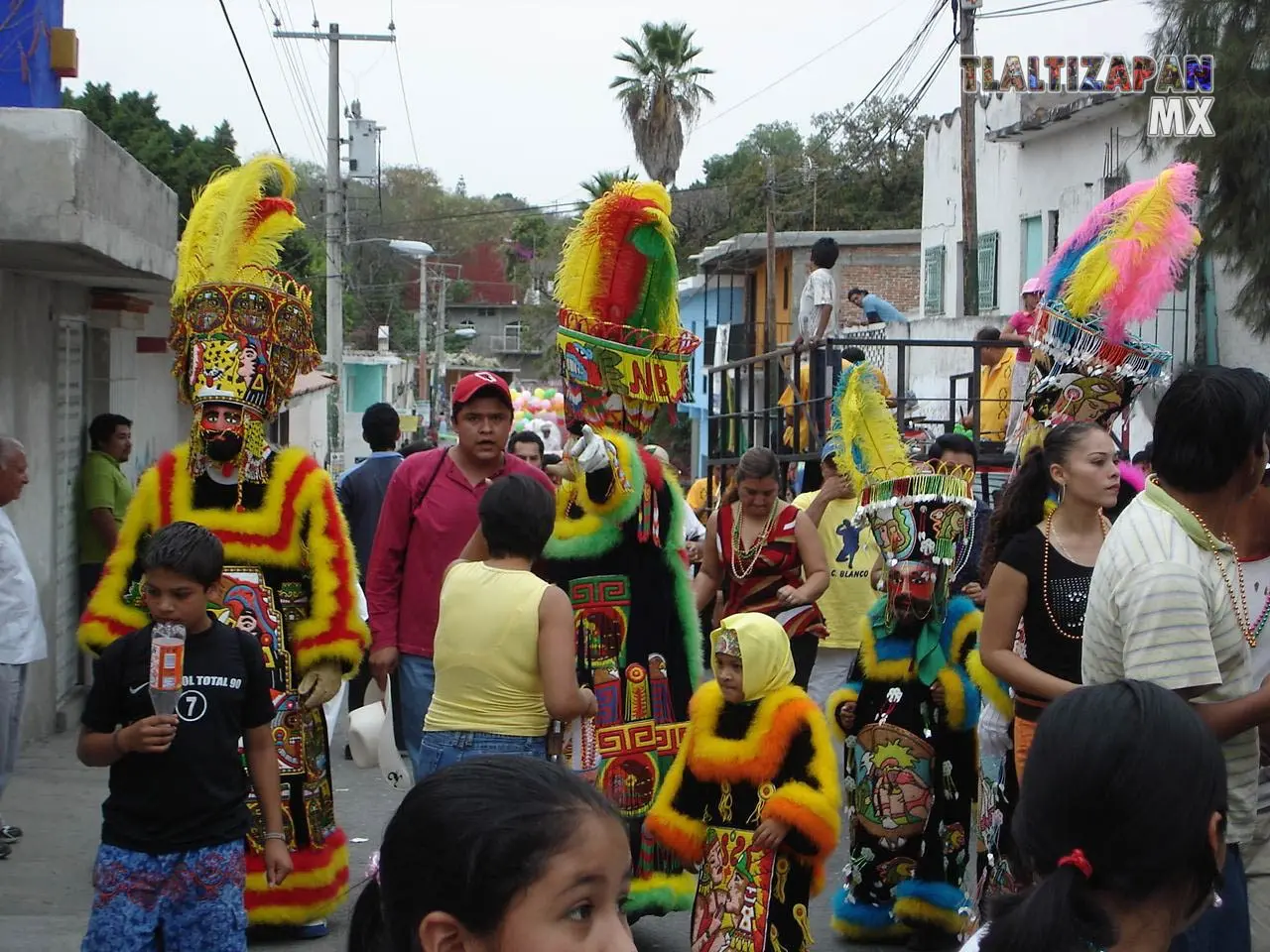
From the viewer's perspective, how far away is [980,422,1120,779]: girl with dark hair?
4.81m

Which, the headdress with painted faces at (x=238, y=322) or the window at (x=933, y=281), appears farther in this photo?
the window at (x=933, y=281)

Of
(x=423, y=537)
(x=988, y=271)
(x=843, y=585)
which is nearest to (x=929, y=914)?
(x=423, y=537)

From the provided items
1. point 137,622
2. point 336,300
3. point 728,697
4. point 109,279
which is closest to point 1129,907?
point 728,697

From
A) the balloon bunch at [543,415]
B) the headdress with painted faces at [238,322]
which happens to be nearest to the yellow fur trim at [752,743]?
the headdress with painted faces at [238,322]

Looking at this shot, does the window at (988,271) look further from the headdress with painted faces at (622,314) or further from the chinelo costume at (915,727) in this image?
the chinelo costume at (915,727)

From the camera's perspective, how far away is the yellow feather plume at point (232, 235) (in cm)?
631

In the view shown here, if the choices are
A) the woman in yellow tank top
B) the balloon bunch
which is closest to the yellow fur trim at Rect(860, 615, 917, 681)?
the woman in yellow tank top

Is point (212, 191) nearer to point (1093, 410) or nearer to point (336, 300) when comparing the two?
point (1093, 410)

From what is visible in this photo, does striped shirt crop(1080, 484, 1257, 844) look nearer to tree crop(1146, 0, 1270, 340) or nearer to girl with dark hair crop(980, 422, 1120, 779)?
girl with dark hair crop(980, 422, 1120, 779)

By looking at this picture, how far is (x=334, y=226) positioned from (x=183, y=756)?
2548 centimetres

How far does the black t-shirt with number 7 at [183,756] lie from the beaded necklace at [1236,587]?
8.24 ft

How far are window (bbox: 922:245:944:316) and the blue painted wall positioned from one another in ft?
67.9

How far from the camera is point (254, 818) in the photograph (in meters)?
5.97

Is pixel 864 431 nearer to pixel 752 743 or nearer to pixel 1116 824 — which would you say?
pixel 752 743
